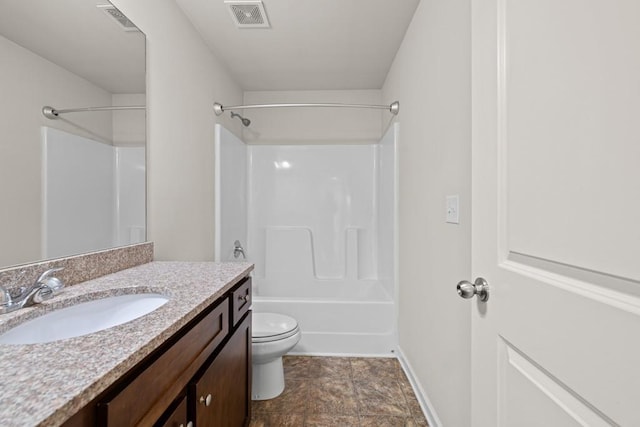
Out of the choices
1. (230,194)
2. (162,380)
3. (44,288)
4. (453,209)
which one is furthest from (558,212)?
(230,194)

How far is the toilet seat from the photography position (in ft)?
5.91

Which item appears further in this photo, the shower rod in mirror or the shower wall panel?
the shower wall panel

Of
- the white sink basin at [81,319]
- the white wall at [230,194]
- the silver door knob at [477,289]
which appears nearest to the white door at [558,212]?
the silver door knob at [477,289]

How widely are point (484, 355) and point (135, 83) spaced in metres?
1.74

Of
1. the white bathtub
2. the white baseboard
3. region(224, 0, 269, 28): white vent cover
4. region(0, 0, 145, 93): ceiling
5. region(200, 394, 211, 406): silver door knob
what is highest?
region(224, 0, 269, 28): white vent cover

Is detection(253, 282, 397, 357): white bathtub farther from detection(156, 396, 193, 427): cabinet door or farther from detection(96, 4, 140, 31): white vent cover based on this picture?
detection(96, 4, 140, 31): white vent cover

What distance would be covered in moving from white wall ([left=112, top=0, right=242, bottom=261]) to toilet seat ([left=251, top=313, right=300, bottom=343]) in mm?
602

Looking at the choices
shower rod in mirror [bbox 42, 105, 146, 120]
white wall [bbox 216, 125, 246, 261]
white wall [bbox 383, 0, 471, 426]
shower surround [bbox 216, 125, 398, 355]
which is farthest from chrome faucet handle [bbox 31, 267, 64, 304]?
shower surround [bbox 216, 125, 398, 355]

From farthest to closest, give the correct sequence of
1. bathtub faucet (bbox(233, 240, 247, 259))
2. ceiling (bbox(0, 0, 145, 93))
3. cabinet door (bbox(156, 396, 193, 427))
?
1. bathtub faucet (bbox(233, 240, 247, 259))
2. ceiling (bbox(0, 0, 145, 93))
3. cabinet door (bbox(156, 396, 193, 427))

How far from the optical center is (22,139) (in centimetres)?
96

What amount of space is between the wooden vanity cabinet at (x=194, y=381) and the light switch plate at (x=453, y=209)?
96 cm

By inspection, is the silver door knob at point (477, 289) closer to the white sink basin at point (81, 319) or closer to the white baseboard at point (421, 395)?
the white sink basin at point (81, 319)

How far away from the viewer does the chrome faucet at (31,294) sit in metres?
0.83

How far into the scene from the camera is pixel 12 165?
94 cm
